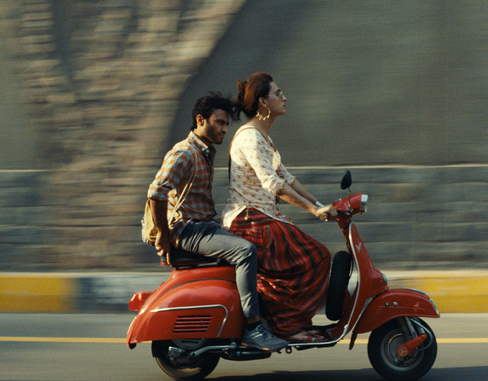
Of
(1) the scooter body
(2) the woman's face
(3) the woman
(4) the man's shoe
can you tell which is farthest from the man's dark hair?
(4) the man's shoe

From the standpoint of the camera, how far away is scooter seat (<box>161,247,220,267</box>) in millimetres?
3846

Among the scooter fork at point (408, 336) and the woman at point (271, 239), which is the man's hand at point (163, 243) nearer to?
the woman at point (271, 239)

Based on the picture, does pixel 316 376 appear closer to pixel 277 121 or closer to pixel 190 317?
pixel 190 317

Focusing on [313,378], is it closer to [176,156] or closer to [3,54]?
[176,156]

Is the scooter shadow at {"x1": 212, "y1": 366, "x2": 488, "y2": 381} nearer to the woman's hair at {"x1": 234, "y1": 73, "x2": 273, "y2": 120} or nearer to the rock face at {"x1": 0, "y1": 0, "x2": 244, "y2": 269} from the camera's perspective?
the woman's hair at {"x1": 234, "y1": 73, "x2": 273, "y2": 120}

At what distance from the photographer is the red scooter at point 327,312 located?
145 inches

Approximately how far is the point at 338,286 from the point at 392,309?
0.34 meters

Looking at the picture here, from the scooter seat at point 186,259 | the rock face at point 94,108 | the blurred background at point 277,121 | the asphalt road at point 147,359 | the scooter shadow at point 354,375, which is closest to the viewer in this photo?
the scooter seat at point 186,259

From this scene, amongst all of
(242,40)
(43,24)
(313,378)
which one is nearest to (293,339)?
(313,378)

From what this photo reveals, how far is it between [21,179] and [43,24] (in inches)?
63.8

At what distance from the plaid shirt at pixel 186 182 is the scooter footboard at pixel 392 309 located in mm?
1103

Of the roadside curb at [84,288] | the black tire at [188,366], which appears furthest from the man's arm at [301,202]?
the roadside curb at [84,288]

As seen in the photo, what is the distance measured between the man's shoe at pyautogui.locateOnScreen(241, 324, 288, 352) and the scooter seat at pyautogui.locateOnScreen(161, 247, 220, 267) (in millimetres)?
488

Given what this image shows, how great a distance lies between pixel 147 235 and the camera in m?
3.82
